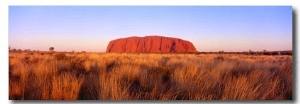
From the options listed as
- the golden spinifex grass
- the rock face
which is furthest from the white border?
the rock face

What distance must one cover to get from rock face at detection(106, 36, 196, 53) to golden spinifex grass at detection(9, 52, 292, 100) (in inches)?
4.1

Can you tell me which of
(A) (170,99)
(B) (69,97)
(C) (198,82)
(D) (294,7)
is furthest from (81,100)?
(D) (294,7)

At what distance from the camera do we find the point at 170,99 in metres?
5.91

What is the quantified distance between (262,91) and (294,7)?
1181 mm

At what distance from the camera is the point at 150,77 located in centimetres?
606

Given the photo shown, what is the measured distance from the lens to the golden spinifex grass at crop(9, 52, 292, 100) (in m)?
5.94

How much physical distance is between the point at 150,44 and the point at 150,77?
0.44m

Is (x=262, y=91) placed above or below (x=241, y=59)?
below

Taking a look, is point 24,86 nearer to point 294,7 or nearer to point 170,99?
point 170,99
